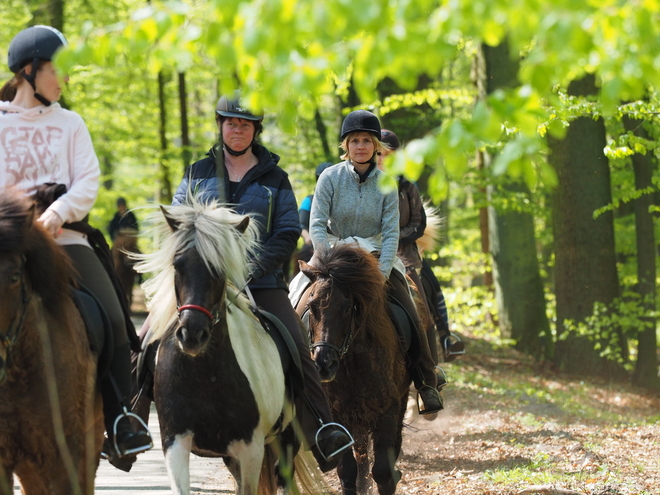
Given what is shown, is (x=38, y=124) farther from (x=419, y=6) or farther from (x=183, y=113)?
(x=183, y=113)

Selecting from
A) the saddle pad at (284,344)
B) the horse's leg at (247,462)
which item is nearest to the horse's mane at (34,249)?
the horse's leg at (247,462)

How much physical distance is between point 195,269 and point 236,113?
1653mm

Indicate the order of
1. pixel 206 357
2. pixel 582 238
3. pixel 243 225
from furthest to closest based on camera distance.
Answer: pixel 582 238 < pixel 243 225 < pixel 206 357

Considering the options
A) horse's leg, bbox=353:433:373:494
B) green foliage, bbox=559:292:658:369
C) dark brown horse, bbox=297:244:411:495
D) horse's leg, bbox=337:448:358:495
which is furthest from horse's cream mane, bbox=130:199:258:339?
green foliage, bbox=559:292:658:369

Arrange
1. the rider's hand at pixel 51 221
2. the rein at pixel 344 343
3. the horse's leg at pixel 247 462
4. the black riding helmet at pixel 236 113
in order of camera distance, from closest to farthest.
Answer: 1. the rider's hand at pixel 51 221
2. the horse's leg at pixel 247 462
3. the black riding helmet at pixel 236 113
4. the rein at pixel 344 343

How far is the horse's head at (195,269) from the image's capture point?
5.25 meters

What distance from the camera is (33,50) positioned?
506cm

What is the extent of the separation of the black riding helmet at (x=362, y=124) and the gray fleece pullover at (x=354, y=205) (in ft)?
1.06

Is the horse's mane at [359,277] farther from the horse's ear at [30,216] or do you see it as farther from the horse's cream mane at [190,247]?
the horse's ear at [30,216]

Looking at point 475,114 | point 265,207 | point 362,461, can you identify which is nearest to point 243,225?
point 265,207

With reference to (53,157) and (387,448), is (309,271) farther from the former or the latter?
(53,157)

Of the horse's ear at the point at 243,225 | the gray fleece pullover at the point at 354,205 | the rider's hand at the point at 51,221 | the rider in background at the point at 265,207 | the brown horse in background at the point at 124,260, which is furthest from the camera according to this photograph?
the brown horse in background at the point at 124,260

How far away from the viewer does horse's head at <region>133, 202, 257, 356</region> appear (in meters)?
5.25

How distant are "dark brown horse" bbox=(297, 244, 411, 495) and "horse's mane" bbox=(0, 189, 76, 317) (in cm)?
267
